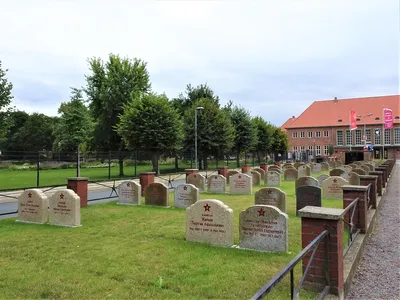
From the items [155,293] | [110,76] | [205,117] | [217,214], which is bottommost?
[155,293]

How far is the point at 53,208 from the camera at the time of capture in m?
9.80

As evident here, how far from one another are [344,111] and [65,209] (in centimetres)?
8118

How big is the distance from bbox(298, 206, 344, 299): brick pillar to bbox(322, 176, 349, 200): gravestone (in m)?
10.4

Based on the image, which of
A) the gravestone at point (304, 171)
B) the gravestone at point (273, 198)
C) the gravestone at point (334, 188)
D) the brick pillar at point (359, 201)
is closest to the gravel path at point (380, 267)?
the brick pillar at point (359, 201)

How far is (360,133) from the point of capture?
77562 millimetres

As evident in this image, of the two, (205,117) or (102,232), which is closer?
(102,232)

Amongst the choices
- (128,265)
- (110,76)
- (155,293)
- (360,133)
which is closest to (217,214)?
(128,265)

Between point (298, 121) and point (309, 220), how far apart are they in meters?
83.8

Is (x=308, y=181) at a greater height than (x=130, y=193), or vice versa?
(x=308, y=181)

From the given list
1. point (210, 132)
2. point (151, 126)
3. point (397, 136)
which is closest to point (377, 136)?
point (397, 136)

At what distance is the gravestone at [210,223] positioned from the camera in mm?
7406

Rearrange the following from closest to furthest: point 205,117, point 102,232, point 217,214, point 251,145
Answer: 1. point 217,214
2. point 102,232
3. point 205,117
4. point 251,145

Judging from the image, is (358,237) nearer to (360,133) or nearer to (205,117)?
(205,117)

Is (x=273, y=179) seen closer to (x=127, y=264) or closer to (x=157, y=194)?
(x=157, y=194)
